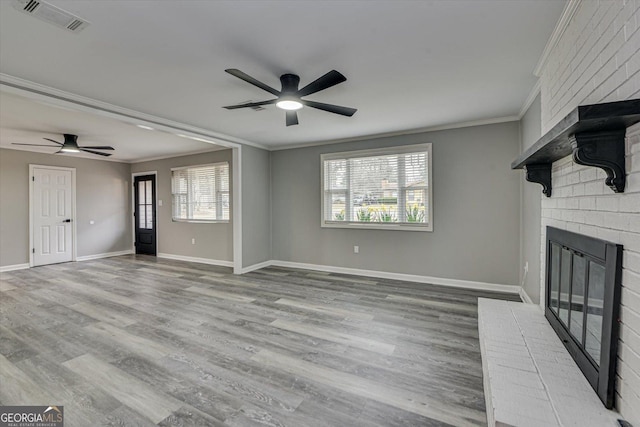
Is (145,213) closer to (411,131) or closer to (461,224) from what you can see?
(411,131)

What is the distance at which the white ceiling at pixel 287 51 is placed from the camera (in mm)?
1819

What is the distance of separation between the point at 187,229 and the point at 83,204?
2.65 m

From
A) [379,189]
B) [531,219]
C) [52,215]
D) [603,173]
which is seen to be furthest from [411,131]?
[52,215]

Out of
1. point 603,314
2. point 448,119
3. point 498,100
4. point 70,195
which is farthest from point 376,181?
point 70,195

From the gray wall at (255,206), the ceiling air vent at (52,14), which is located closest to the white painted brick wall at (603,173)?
the ceiling air vent at (52,14)

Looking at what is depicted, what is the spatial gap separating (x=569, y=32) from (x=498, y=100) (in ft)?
5.44

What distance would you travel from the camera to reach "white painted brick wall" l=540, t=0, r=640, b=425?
44.6 inches

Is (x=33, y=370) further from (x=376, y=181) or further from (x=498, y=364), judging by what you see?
(x=376, y=181)

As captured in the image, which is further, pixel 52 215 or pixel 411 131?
pixel 52 215

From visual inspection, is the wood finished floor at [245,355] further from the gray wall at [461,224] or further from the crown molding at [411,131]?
the crown molding at [411,131]

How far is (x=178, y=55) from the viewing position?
92.1 inches

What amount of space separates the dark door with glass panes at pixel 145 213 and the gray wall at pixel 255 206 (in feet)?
11.0

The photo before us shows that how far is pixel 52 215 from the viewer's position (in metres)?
6.39

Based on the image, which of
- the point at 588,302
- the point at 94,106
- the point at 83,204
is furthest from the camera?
the point at 83,204
